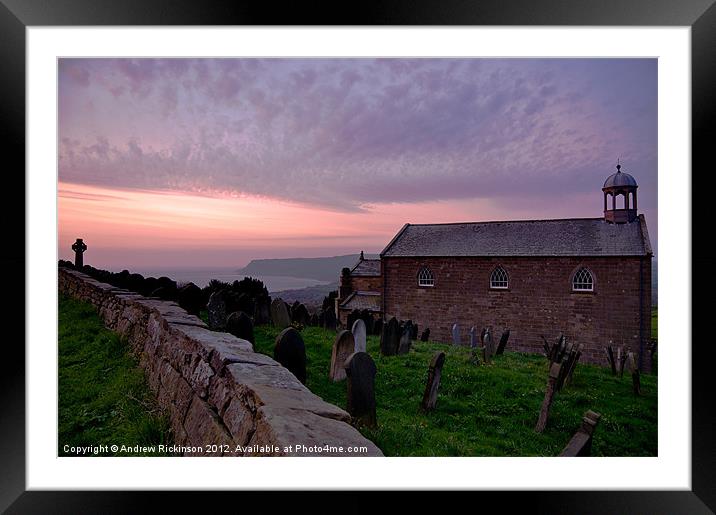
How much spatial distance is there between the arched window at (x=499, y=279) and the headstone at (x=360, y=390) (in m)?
3.66

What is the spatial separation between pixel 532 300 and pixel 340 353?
3.33 m

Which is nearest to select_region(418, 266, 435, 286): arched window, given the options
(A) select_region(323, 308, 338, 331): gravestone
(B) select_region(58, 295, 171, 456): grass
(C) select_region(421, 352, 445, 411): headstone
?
(A) select_region(323, 308, 338, 331): gravestone

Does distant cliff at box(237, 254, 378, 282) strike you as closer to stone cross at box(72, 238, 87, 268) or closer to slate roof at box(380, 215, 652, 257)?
slate roof at box(380, 215, 652, 257)

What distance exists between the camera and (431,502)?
3.28m

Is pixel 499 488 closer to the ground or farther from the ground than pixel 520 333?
closer to the ground

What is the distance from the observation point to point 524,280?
21.1ft

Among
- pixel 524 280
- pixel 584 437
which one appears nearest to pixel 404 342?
pixel 524 280

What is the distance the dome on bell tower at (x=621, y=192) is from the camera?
12.5 feet

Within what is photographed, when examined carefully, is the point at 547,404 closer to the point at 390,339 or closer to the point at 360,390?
the point at 360,390

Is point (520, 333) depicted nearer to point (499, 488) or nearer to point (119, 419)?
point (499, 488)

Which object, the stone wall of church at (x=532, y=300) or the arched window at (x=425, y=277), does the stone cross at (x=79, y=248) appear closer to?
the stone wall of church at (x=532, y=300)

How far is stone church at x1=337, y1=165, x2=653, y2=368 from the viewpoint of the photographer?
490cm

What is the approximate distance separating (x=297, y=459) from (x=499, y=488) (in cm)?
215

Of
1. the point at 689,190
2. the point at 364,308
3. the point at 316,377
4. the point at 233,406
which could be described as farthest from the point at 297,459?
the point at 364,308
